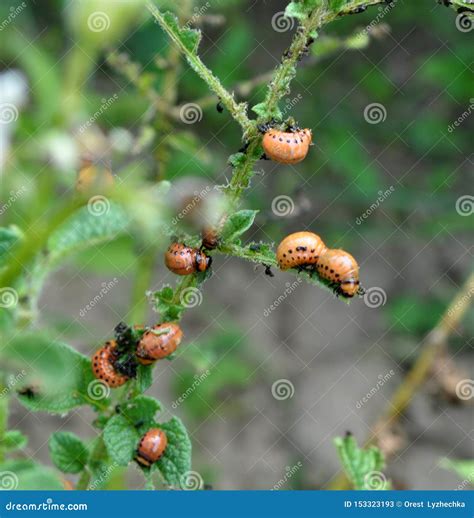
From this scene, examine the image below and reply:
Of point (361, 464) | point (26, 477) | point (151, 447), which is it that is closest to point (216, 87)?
point (151, 447)

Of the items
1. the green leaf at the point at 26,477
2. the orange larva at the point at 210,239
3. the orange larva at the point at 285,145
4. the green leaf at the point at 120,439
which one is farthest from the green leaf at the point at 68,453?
the orange larva at the point at 285,145

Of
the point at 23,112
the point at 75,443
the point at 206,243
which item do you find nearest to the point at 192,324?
the point at 23,112

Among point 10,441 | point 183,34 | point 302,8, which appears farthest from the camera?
point 10,441

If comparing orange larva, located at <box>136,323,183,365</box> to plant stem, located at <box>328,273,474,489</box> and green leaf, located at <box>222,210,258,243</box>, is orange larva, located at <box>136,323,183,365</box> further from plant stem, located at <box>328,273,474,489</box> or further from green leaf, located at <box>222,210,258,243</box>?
plant stem, located at <box>328,273,474,489</box>

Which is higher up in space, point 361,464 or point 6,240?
point 361,464

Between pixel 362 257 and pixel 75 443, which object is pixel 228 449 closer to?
pixel 362 257

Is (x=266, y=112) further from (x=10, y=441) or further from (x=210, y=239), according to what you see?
(x=10, y=441)

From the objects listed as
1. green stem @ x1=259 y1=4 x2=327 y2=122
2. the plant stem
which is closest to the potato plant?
green stem @ x1=259 y1=4 x2=327 y2=122
